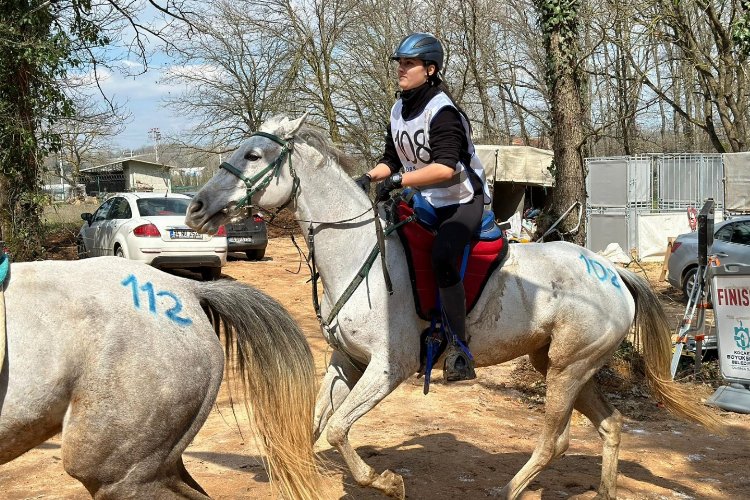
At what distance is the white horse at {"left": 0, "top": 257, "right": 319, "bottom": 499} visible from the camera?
2826 millimetres

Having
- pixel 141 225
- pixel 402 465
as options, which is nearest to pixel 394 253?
pixel 402 465

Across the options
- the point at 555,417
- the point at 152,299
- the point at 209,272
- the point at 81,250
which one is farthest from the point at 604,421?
the point at 81,250

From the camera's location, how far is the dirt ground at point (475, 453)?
515cm

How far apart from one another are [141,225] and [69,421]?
11686 millimetres

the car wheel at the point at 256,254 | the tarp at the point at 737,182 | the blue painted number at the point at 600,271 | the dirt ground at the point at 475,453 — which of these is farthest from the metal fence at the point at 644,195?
the blue painted number at the point at 600,271

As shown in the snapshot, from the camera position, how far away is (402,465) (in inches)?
218

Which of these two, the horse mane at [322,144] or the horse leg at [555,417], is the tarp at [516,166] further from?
the horse mane at [322,144]

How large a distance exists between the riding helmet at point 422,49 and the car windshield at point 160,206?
11.2m

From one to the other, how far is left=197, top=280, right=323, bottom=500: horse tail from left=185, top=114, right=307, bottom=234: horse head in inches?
21.6

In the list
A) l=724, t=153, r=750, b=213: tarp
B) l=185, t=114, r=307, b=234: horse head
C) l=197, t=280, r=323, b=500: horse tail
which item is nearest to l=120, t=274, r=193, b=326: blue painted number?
l=197, t=280, r=323, b=500: horse tail

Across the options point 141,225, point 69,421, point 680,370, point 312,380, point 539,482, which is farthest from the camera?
point 141,225

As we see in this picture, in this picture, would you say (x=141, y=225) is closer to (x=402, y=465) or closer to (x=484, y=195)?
(x=402, y=465)

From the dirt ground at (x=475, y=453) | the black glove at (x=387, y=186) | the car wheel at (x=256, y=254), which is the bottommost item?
the dirt ground at (x=475, y=453)

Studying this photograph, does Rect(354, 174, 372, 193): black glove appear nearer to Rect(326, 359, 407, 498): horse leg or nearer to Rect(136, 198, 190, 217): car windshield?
Rect(326, 359, 407, 498): horse leg
